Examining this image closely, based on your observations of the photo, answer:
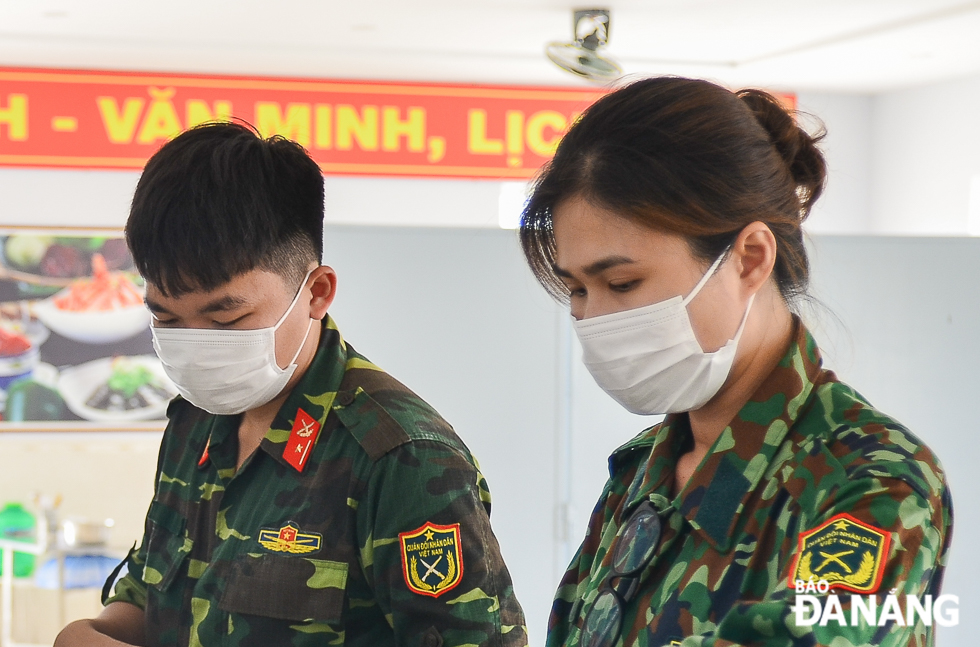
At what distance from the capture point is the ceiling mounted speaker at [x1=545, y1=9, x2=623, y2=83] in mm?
3855

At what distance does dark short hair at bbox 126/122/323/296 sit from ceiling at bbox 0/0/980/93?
9.49 ft

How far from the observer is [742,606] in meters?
0.75

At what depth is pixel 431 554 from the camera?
117 cm

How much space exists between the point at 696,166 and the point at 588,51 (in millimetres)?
3077

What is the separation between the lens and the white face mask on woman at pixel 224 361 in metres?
1.30

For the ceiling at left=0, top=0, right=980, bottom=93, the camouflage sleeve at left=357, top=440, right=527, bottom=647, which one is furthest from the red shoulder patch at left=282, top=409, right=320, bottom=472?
the ceiling at left=0, top=0, right=980, bottom=93

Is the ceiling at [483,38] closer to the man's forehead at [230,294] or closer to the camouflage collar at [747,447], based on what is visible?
the man's forehead at [230,294]

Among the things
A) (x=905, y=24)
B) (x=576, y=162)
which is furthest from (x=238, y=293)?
(x=905, y=24)

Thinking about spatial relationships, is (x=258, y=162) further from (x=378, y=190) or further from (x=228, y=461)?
(x=378, y=190)

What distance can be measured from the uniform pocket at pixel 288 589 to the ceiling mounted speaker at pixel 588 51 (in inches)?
111

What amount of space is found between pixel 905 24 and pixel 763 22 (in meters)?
0.61

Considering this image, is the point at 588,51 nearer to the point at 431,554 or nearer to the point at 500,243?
the point at 500,243

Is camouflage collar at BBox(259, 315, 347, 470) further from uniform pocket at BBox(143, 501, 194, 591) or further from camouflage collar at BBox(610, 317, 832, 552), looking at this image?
camouflage collar at BBox(610, 317, 832, 552)

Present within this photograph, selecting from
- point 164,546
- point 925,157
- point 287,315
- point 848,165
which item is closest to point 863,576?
point 287,315
